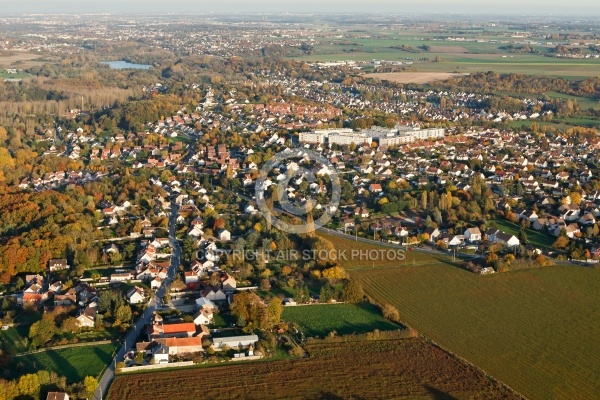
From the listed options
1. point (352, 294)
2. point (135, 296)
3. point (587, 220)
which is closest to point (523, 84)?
point (587, 220)

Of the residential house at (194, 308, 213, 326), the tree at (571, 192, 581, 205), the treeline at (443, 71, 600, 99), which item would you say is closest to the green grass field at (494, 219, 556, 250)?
the tree at (571, 192, 581, 205)

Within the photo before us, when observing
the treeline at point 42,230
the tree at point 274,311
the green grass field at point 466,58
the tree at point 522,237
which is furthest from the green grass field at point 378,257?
the green grass field at point 466,58

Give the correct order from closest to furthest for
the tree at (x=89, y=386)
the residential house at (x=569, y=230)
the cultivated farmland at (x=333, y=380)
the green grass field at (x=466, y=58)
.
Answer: the tree at (x=89, y=386) < the cultivated farmland at (x=333, y=380) < the residential house at (x=569, y=230) < the green grass field at (x=466, y=58)

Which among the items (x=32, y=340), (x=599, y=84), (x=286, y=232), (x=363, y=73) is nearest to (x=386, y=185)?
(x=286, y=232)

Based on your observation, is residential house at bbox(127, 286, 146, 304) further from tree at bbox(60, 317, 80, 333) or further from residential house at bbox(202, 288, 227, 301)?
tree at bbox(60, 317, 80, 333)

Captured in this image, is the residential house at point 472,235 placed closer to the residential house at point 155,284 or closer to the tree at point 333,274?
the tree at point 333,274

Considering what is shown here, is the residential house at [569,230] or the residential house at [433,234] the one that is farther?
the residential house at [569,230]
